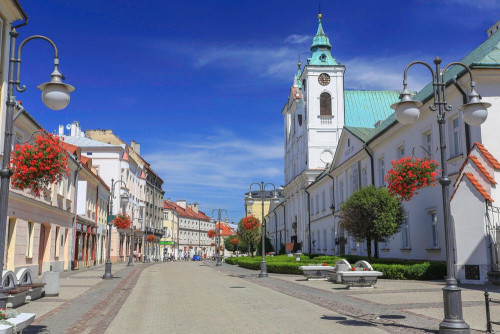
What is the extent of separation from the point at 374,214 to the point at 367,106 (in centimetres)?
3624

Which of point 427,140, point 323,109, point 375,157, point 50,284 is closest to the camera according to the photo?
point 50,284

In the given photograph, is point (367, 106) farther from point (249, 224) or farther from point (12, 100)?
point (12, 100)

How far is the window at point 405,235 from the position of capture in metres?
26.8

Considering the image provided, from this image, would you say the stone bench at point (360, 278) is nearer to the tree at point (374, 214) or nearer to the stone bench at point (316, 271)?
the stone bench at point (316, 271)

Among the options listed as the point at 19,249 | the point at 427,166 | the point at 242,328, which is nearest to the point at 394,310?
the point at 242,328

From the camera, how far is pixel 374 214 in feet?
81.1

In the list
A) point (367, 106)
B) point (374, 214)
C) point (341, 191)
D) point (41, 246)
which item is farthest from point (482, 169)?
point (367, 106)

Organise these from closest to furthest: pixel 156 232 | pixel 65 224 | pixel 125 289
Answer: pixel 125 289 → pixel 65 224 → pixel 156 232

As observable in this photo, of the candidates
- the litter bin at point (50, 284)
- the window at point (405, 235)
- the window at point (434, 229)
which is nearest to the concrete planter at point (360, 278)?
the window at point (434, 229)

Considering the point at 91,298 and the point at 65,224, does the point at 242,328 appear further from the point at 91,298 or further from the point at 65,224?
the point at 65,224

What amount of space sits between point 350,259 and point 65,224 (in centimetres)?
1937

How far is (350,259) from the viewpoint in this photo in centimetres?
3422

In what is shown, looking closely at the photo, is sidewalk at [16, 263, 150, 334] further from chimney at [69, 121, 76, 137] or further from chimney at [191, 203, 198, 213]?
chimney at [191, 203, 198, 213]

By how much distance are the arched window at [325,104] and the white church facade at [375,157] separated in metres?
0.12
